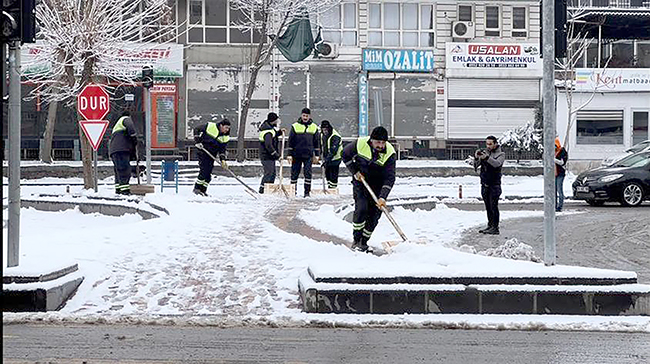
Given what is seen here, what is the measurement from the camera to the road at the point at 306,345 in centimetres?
715

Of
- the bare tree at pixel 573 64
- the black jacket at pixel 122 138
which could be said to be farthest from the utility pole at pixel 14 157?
the bare tree at pixel 573 64

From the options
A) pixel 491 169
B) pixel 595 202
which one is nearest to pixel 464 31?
pixel 595 202

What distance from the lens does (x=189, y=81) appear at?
37.8 m

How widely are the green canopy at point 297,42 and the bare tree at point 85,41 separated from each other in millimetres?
6345

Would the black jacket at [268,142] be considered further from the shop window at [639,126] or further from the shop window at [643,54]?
the shop window at [643,54]

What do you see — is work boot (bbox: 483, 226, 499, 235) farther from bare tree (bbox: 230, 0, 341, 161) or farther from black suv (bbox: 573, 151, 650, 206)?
bare tree (bbox: 230, 0, 341, 161)

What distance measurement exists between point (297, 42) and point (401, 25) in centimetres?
438

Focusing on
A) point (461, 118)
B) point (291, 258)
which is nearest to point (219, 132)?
point (291, 258)

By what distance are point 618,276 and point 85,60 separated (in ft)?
61.6

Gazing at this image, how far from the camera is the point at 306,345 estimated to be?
301 inches

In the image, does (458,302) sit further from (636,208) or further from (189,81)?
(189,81)

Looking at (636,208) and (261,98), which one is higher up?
(261,98)

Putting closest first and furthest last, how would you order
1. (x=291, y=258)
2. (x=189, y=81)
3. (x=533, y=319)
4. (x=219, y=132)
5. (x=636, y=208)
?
(x=533, y=319) → (x=291, y=258) → (x=219, y=132) → (x=636, y=208) → (x=189, y=81)

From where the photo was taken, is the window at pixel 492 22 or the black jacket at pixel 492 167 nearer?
the black jacket at pixel 492 167
